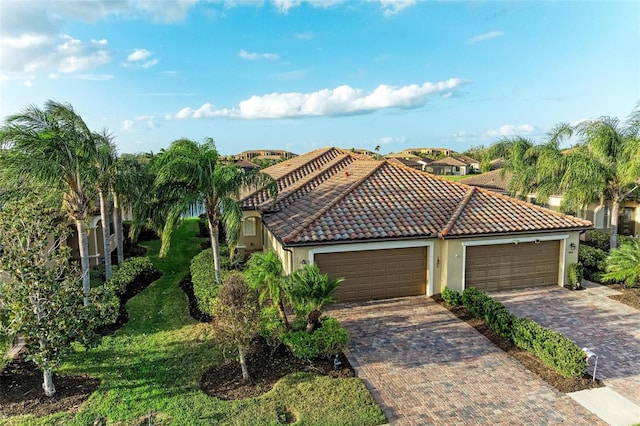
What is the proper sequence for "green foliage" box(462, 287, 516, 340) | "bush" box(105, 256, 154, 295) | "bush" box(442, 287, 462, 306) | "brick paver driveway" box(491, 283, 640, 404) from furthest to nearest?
"bush" box(105, 256, 154, 295)
"bush" box(442, 287, 462, 306)
"green foliage" box(462, 287, 516, 340)
"brick paver driveway" box(491, 283, 640, 404)

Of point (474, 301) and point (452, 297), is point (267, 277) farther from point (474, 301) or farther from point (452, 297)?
point (452, 297)

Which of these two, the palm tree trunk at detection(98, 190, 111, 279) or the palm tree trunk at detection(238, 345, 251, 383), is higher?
the palm tree trunk at detection(98, 190, 111, 279)

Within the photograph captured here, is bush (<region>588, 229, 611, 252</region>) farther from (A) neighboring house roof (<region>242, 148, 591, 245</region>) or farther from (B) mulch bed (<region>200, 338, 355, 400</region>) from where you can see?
(B) mulch bed (<region>200, 338, 355, 400</region>)

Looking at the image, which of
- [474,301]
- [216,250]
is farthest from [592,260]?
[216,250]

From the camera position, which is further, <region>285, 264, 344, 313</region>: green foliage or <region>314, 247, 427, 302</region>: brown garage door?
<region>314, 247, 427, 302</region>: brown garage door

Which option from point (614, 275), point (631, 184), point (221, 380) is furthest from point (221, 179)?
point (631, 184)

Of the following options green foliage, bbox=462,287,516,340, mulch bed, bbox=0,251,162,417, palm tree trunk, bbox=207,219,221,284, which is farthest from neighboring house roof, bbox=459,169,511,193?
mulch bed, bbox=0,251,162,417

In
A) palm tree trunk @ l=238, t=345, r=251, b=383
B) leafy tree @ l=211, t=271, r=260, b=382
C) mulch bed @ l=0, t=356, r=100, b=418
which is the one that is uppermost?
leafy tree @ l=211, t=271, r=260, b=382

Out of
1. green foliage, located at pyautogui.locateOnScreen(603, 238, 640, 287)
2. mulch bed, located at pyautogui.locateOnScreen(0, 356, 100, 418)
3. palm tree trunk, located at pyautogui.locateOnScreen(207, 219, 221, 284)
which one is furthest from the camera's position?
palm tree trunk, located at pyautogui.locateOnScreen(207, 219, 221, 284)

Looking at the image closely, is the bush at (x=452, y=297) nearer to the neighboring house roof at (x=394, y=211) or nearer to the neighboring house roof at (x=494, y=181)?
the neighboring house roof at (x=394, y=211)
